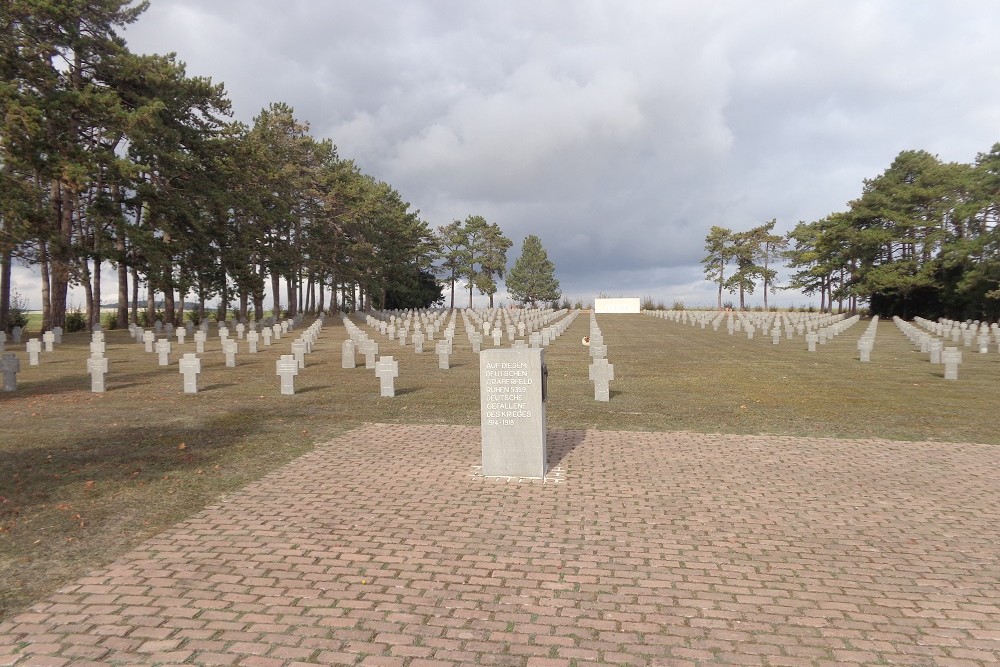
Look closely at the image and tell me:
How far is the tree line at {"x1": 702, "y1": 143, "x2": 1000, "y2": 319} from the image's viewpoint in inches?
1719

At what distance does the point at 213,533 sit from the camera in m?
5.52

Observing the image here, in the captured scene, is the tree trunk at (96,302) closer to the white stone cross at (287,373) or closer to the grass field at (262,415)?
the grass field at (262,415)

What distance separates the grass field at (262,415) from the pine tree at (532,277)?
87.4 metres

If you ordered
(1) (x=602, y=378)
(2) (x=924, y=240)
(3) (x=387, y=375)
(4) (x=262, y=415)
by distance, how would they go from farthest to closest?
(2) (x=924, y=240), (3) (x=387, y=375), (1) (x=602, y=378), (4) (x=262, y=415)

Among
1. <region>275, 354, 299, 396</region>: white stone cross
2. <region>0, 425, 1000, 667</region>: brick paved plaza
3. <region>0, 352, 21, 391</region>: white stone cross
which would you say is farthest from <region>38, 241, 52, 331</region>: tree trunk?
<region>0, 425, 1000, 667</region>: brick paved plaza

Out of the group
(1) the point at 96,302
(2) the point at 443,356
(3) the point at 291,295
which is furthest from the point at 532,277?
(2) the point at 443,356

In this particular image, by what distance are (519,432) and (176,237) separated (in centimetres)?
3119

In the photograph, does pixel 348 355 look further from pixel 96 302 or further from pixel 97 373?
pixel 96 302

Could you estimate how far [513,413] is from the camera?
24.6 feet

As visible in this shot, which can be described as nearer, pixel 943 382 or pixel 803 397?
pixel 803 397

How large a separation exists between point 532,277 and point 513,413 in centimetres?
10328

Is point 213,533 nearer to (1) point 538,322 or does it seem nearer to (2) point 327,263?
(1) point 538,322

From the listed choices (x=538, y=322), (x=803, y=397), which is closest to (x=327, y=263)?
(x=538, y=322)

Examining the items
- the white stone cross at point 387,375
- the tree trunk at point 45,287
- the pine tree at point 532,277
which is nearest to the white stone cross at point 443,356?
the white stone cross at point 387,375
